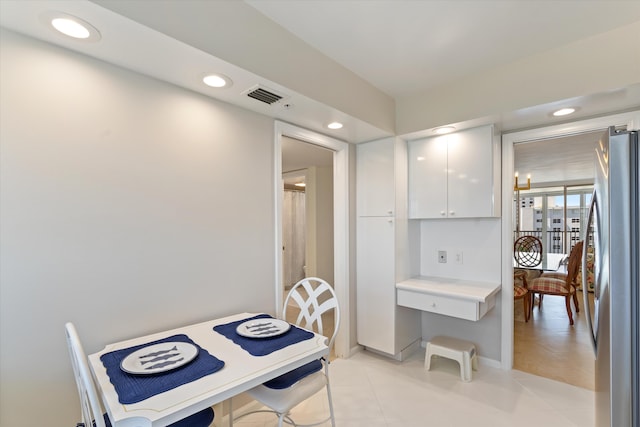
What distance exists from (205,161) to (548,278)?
476cm

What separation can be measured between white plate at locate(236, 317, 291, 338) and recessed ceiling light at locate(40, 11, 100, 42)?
1.55 meters

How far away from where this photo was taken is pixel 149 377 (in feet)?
3.79

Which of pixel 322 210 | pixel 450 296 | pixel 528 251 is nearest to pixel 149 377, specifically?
pixel 450 296

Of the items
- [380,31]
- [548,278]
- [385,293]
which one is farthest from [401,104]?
[548,278]

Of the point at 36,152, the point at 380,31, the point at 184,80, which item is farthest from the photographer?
the point at 380,31

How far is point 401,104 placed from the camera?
277 cm

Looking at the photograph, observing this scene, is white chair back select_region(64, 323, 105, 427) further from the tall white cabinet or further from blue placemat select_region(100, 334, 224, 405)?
the tall white cabinet

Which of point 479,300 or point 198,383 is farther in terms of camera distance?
point 479,300

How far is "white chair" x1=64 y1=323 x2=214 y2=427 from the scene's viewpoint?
0.86 meters

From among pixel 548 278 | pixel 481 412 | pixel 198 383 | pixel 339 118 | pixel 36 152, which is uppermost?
pixel 339 118

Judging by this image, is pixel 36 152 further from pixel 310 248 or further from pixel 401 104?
pixel 310 248

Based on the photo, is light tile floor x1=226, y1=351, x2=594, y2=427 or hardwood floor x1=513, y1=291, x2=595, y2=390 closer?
light tile floor x1=226, y1=351, x2=594, y2=427

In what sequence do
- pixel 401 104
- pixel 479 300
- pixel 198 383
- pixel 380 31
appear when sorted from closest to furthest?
pixel 198 383, pixel 380 31, pixel 479 300, pixel 401 104

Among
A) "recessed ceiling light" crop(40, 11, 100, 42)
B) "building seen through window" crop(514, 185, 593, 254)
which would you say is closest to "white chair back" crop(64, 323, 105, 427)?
"recessed ceiling light" crop(40, 11, 100, 42)
